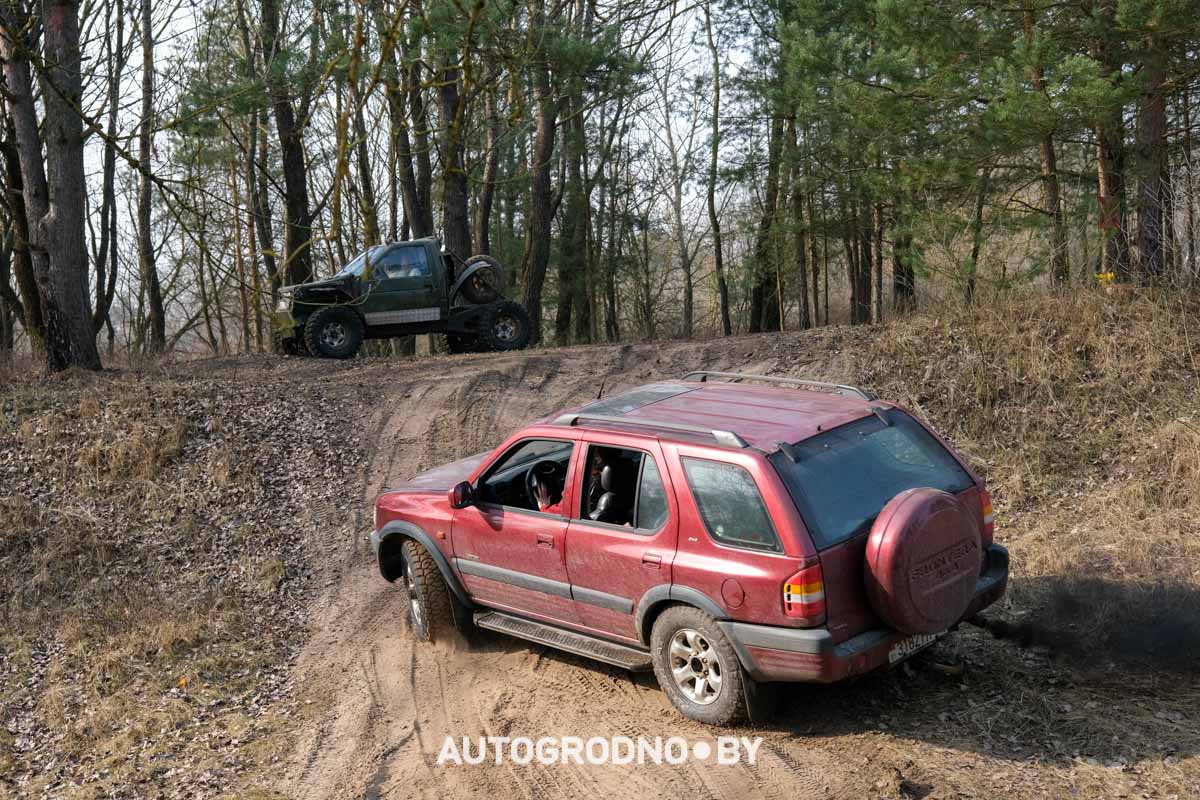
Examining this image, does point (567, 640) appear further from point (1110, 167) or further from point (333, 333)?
point (333, 333)

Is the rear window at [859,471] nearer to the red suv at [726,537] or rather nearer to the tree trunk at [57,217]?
the red suv at [726,537]

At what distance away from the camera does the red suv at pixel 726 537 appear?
15.9ft

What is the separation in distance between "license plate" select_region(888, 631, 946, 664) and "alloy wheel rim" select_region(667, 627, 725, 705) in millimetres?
869

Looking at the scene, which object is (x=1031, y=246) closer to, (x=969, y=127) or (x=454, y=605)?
(x=969, y=127)

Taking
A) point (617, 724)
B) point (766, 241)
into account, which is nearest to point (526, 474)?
point (617, 724)

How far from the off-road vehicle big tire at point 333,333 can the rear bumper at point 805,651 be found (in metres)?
11.7

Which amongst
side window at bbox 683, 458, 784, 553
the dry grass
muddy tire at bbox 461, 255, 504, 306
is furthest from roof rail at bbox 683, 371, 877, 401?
muddy tire at bbox 461, 255, 504, 306

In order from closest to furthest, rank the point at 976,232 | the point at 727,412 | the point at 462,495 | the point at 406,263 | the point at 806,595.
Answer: the point at 806,595 < the point at 727,412 < the point at 462,495 < the point at 976,232 < the point at 406,263

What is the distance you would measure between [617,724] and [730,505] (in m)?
1.43

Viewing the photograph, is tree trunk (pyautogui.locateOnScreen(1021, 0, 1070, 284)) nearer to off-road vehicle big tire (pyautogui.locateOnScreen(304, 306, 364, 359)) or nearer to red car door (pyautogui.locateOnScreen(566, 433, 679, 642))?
red car door (pyautogui.locateOnScreen(566, 433, 679, 642))

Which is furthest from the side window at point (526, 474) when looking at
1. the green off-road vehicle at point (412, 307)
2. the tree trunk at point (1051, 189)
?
the green off-road vehicle at point (412, 307)

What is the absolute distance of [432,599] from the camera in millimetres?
6844

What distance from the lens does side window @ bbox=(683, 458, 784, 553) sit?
4.95 m

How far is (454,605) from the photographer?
22.4 feet
